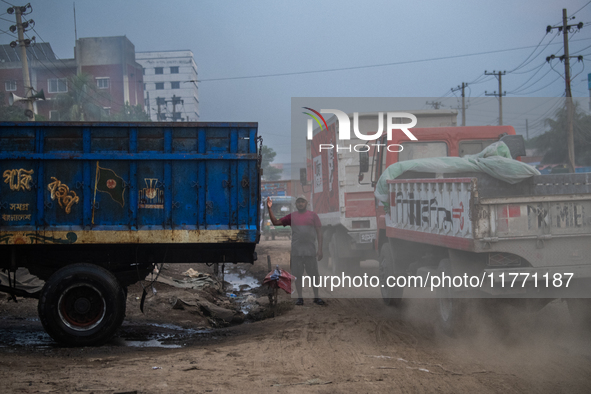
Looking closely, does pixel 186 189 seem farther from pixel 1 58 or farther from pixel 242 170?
pixel 1 58

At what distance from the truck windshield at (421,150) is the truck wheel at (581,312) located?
Answer: 415cm

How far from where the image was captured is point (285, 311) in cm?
940

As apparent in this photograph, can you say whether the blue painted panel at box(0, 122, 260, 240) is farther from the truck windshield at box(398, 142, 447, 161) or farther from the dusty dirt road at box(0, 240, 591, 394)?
the truck windshield at box(398, 142, 447, 161)

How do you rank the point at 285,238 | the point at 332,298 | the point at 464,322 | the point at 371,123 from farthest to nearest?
the point at 285,238, the point at 371,123, the point at 332,298, the point at 464,322

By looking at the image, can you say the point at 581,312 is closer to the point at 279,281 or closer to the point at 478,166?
the point at 478,166

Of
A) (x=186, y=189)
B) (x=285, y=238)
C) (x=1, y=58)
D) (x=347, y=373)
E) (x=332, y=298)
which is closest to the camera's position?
(x=347, y=373)

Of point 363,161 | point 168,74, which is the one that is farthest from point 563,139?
point 168,74

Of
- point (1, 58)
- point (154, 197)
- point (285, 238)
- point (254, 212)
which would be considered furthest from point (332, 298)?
point (1, 58)

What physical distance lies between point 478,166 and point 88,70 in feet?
222

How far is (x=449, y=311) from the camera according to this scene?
6496 millimetres

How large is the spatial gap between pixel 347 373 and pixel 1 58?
62976 millimetres

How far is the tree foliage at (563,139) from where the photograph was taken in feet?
161

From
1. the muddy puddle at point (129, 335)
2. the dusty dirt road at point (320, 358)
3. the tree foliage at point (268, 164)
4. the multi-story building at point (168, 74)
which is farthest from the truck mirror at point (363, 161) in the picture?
the multi-story building at point (168, 74)

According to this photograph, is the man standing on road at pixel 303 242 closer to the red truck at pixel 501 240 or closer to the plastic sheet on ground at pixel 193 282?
the red truck at pixel 501 240
